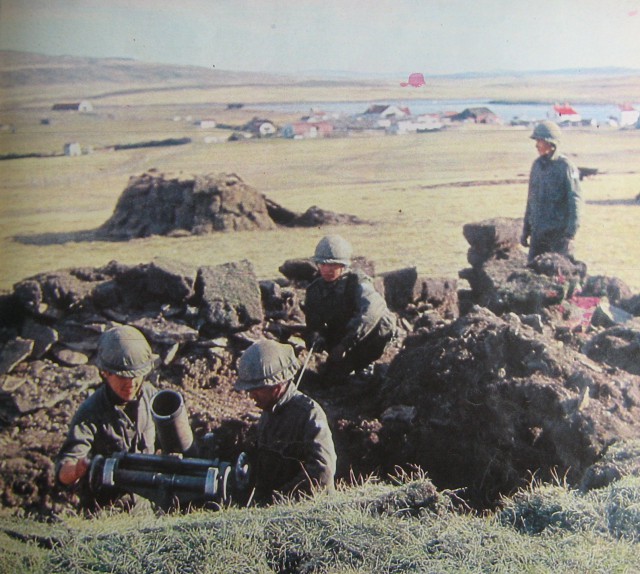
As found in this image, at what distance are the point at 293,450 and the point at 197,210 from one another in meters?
4.81

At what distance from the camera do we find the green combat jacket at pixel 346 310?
5.73 meters

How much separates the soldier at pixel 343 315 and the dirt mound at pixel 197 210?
936 millimetres

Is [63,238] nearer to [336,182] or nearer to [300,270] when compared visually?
[300,270]

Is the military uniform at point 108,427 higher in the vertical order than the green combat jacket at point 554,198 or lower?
lower

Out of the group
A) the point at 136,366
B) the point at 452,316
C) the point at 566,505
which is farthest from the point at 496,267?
the point at 136,366

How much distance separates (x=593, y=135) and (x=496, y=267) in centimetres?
171

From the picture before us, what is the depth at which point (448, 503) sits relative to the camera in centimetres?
375

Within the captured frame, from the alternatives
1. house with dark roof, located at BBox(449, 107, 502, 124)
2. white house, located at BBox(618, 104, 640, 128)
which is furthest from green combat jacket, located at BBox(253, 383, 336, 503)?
white house, located at BBox(618, 104, 640, 128)

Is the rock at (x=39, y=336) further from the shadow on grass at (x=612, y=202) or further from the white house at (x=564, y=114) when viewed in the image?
the shadow on grass at (x=612, y=202)

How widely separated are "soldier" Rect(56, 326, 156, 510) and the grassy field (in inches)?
76.1

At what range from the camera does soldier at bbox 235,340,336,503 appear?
3.70 meters

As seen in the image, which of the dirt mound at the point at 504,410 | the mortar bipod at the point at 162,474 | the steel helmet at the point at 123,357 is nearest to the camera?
the mortar bipod at the point at 162,474

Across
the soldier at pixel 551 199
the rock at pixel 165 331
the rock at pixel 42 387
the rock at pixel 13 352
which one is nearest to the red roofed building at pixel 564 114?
the soldier at pixel 551 199

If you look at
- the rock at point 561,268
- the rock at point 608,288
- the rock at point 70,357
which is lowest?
the rock at point 70,357
